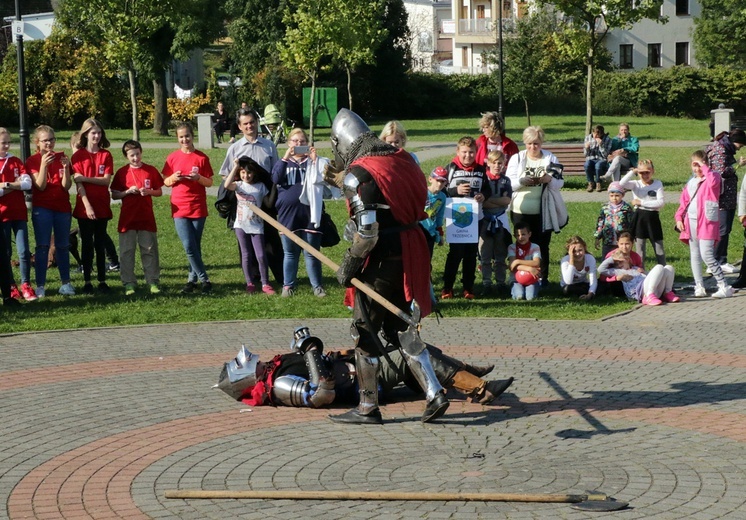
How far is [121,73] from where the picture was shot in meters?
47.1

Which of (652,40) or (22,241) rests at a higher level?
(652,40)

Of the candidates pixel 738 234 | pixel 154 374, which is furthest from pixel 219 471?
pixel 738 234

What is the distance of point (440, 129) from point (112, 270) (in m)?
33.5

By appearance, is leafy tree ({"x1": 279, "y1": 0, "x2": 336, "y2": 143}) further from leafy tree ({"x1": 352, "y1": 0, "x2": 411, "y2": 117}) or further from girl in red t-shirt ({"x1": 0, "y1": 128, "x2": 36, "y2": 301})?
girl in red t-shirt ({"x1": 0, "y1": 128, "x2": 36, "y2": 301})

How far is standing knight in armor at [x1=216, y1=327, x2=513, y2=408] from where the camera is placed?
8.59 metres

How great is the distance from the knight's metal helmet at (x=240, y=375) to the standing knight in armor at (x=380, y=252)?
0.93 meters

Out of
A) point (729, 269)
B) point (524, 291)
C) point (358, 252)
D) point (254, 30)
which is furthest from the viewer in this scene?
point (254, 30)

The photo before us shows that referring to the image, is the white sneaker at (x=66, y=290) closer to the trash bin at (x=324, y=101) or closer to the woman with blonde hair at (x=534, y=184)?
the woman with blonde hair at (x=534, y=184)

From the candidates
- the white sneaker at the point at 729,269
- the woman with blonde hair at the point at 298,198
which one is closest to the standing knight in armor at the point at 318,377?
the woman with blonde hair at the point at 298,198

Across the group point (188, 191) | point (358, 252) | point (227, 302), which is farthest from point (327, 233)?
point (358, 252)

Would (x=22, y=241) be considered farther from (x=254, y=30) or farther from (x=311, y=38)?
(x=254, y=30)

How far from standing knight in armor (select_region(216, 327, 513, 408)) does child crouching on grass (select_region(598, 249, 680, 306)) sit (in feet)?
14.9

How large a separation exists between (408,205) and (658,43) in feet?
229

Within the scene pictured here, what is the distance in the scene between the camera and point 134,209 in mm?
13547
